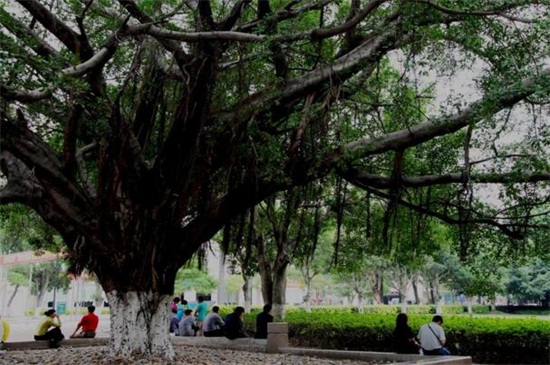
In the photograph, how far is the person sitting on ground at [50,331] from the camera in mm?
10211

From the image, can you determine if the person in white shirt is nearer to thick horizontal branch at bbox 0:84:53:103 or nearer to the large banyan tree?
the large banyan tree

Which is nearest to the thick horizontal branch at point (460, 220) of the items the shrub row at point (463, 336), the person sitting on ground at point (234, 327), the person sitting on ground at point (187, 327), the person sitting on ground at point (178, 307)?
the shrub row at point (463, 336)

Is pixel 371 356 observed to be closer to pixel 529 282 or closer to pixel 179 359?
pixel 179 359

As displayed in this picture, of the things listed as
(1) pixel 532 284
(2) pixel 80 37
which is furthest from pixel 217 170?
(1) pixel 532 284

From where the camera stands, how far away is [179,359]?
7.60m

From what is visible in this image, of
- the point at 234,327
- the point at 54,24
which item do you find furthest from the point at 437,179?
the point at 54,24

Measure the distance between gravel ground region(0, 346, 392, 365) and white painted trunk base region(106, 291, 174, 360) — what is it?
6.4 inches

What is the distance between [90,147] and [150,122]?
3.93 feet

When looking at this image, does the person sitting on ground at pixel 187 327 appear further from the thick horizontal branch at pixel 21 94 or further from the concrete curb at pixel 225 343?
the thick horizontal branch at pixel 21 94

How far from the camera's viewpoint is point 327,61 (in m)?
7.73

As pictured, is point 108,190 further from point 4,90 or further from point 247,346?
point 247,346

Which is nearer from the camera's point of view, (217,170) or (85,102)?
(85,102)

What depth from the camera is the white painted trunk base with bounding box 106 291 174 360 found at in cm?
721

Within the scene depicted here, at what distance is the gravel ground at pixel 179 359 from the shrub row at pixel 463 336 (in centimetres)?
330
